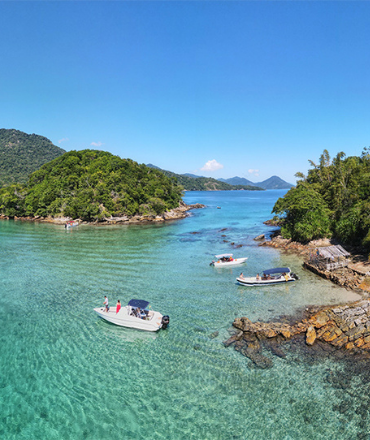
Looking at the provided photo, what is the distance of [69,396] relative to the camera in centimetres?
1436

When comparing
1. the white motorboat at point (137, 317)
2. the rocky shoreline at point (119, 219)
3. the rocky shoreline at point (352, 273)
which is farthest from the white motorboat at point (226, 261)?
the rocky shoreline at point (119, 219)

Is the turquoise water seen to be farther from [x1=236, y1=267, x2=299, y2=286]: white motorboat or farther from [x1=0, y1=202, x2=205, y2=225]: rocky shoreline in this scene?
[x1=0, y1=202, x2=205, y2=225]: rocky shoreline

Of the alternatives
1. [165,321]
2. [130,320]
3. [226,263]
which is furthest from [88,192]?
[165,321]

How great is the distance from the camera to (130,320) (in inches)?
824

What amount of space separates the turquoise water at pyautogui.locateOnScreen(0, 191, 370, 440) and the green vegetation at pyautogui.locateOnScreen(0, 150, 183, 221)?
5235 cm

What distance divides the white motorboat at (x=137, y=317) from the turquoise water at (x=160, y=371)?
2.22ft

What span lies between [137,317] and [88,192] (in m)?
70.3

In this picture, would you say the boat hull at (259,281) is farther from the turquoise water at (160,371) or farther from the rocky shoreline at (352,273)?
the rocky shoreline at (352,273)

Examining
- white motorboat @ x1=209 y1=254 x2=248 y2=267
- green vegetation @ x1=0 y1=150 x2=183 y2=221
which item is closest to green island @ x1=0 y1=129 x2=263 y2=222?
green vegetation @ x1=0 y1=150 x2=183 y2=221

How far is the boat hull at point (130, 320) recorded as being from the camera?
20.4 m

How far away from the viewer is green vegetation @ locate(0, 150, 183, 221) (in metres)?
83.4

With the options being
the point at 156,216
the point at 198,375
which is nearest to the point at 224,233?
the point at 156,216

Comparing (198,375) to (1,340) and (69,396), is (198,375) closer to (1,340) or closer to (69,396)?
(69,396)

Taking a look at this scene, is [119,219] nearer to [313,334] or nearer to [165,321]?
[165,321]
